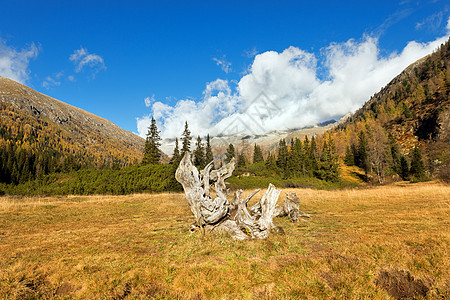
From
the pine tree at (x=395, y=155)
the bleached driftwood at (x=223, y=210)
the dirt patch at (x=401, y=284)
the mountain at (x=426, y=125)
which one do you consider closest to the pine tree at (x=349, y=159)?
the mountain at (x=426, y=125)

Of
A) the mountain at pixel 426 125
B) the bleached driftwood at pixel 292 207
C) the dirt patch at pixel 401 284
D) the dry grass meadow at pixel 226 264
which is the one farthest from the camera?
the mountain at pixel 426 125

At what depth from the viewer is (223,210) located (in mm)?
9609

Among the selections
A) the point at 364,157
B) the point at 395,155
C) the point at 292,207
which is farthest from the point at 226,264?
the point at 395,155

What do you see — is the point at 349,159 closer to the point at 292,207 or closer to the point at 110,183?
the point at 292,207

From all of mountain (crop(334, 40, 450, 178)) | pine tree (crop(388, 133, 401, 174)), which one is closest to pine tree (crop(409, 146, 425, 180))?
mountain (crop(334, 40, 450, 178))

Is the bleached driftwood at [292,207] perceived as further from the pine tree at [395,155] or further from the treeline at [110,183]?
the pine tree at [395,155]

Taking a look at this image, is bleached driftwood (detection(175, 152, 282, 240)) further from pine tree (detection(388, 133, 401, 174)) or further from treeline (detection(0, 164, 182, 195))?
pine tree (detection(388, 133, 401, 174))

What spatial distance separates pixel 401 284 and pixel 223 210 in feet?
20.7

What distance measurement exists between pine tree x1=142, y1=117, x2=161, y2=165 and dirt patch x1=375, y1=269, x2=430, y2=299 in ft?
153

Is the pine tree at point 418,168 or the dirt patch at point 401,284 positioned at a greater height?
the pine tree at point 418,168

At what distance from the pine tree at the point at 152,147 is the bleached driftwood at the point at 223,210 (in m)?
39.4

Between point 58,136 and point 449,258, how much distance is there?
9420 inches

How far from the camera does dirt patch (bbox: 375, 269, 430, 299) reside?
15.2ft

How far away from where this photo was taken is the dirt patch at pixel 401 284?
463 cm
